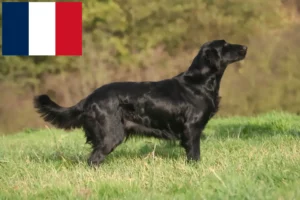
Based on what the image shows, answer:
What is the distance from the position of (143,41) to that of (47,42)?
192 cm

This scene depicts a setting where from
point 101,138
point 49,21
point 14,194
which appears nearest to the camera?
point 14,194

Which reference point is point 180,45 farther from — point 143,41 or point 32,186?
point 32,186

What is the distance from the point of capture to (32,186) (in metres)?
4.08

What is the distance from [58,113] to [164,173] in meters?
1.57

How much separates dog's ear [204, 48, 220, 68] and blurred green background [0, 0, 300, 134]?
4.43 metres

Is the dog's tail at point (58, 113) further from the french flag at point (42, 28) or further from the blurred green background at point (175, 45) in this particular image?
the blurred green background at point (175, 45)

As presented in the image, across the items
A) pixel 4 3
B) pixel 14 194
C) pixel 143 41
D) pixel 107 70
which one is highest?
pixel 4 3

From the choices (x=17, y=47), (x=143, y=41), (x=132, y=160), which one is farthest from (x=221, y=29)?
(x=132, y=160)

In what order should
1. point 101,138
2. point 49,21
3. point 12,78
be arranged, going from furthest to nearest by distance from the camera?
point 12,78 → point 49,21 → point 101,138

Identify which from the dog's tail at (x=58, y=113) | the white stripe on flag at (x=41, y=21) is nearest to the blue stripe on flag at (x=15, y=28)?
the white stripe on flag at (x=41, y=21)

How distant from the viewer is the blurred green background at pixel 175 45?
9586 mm

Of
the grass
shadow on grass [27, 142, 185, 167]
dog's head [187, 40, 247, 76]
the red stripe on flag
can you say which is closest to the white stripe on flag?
the red stripe on flag

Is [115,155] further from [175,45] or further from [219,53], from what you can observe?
[175,45]

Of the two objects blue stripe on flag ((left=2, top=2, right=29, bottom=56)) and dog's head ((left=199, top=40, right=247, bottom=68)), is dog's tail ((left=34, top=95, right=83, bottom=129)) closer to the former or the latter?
dog's head ((left=199, top=40, right=247, bottom=68))
